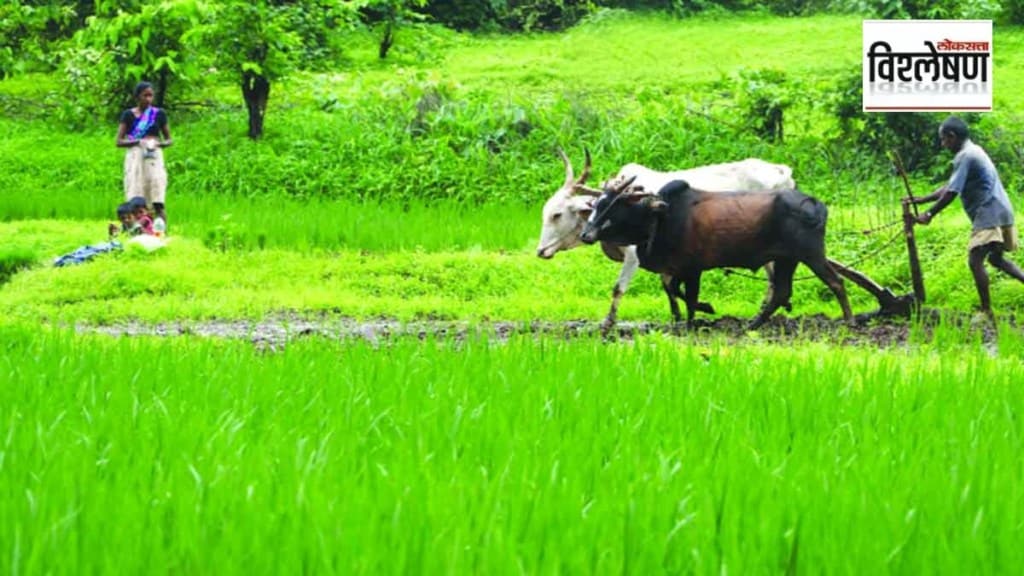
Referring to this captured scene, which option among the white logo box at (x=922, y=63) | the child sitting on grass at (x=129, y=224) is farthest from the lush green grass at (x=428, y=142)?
the child sitting on grass at (x=129, y=224)

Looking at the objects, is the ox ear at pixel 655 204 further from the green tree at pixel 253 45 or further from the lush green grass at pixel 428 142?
the green tree at pixel 253 45

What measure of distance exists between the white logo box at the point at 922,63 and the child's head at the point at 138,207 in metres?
5.07

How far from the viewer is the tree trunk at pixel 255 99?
13.8 meters

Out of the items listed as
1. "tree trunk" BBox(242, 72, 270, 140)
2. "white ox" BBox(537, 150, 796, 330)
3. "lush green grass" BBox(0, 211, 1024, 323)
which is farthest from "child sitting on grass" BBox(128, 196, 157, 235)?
"tree trunk" BBox(242, 72, 270, 140)

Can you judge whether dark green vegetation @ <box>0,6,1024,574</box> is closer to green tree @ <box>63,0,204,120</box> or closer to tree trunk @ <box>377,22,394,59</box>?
green tree @ <box>63,0,204,120</box>

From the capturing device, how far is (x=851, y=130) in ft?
40.6

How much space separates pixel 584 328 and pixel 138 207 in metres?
4.23

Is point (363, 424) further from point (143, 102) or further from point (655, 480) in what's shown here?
point (143, 102)

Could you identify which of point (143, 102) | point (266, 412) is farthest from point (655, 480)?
point (143, 102)

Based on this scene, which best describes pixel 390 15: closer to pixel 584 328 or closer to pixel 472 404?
pixel 584 328

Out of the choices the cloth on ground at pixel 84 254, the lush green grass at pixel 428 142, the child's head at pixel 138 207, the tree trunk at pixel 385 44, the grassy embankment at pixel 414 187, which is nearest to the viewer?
the grassy embankment at pixel 414 187

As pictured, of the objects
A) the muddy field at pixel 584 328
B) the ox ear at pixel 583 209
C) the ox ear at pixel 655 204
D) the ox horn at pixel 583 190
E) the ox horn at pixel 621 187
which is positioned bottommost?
the muddy field at pixel 584 328

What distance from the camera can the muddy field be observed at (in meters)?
6.97

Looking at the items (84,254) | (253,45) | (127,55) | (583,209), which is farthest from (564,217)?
(127,55)
